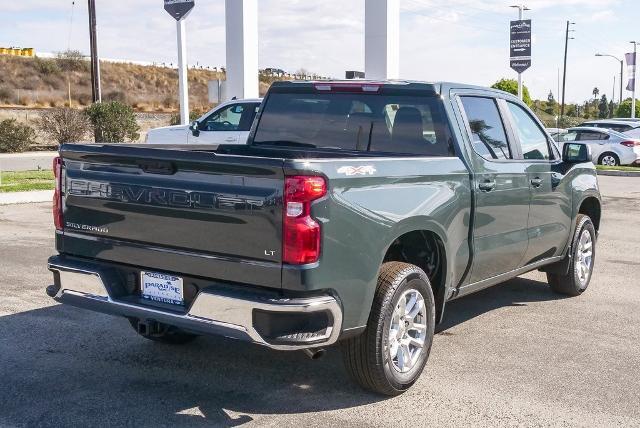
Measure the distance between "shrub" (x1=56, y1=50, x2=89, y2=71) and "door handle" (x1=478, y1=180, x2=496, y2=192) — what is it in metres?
73.0

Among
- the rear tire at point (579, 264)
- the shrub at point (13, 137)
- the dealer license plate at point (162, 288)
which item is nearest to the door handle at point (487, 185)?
the rear tire at point (579, 264)

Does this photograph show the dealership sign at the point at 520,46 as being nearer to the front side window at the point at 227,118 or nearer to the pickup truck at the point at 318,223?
the front side window at the point at 227,118

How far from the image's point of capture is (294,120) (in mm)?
6141

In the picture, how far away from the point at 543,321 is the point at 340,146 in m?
2.44

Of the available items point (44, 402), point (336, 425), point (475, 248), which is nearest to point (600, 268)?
point (475, 248)

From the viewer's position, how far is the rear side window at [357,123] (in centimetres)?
560

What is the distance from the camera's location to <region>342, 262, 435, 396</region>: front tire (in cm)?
460

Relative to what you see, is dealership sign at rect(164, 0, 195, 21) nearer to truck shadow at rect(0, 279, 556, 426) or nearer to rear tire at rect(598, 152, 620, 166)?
truck shadow at rect(0, 279, 556, 426)

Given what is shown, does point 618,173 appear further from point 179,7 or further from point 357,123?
point 357,123

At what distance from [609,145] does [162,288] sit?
2570cm

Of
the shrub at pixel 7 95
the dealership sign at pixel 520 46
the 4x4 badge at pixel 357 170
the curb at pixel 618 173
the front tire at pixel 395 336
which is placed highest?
the dealership sign at pixel 520 46

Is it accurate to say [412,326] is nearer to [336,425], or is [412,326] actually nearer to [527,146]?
[336,425]

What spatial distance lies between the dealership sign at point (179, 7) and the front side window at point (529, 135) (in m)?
15.2

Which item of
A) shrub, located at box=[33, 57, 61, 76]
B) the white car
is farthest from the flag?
shrub, located at box=[33, 57, 61, 76]
